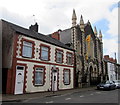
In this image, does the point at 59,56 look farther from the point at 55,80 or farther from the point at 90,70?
the point at 90,70

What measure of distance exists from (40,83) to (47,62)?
8.47 ft

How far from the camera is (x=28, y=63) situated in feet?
49.4

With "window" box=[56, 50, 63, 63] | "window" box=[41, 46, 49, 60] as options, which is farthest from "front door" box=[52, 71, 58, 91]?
"window" box=[41, 46, 49, 60]

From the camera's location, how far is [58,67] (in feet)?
61.9

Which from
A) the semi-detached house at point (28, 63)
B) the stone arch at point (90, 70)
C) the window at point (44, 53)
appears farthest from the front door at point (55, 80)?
the stone arch at point (90, 70)

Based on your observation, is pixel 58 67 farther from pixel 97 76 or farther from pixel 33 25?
pixel 97 76

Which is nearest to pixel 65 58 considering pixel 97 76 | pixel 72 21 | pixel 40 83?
pixel 40 83

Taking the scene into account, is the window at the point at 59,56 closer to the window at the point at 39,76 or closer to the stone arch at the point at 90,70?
the window at the point at 39,76

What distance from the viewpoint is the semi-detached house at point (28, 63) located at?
13828 mm

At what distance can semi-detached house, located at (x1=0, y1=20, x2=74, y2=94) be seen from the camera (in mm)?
13828

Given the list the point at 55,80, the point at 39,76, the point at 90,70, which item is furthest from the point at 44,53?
the point at 90,70

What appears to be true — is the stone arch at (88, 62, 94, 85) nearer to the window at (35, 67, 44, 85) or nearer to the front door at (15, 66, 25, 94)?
the window at (35, 67, 44, 85)

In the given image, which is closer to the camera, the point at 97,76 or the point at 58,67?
the point at 58,67

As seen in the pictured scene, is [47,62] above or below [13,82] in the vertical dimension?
above
